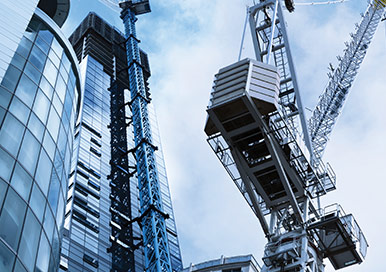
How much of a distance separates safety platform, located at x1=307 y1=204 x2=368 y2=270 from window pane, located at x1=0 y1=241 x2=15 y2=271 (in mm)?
25758

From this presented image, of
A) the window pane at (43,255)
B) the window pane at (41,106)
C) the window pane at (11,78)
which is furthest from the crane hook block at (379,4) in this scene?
the window pane at (43,255)

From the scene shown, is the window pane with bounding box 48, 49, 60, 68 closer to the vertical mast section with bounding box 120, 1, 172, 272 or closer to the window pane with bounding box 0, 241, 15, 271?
the window pane with bounding box 0, 241, 15, 271

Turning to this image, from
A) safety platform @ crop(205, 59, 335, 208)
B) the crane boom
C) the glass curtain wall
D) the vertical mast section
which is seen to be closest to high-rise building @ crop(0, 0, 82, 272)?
safety platform @ crop(205, 59, 335, 208)

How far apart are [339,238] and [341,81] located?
4149cm

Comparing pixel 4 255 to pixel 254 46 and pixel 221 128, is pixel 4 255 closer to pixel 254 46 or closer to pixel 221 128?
pixel 221 128

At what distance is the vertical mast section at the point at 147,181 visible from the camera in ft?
244

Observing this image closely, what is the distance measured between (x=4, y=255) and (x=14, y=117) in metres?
8.43

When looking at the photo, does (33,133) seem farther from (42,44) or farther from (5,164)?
(42,44)

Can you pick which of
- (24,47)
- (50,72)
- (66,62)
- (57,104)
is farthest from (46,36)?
(57,104)

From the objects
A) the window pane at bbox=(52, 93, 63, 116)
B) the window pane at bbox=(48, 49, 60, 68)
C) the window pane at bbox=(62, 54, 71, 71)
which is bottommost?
the window pane at bbox=(52, 93, 63, 116)

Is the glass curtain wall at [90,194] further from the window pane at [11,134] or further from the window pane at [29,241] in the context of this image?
the window pane at [29,241]

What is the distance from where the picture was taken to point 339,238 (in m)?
51.4

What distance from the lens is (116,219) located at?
93.0 m

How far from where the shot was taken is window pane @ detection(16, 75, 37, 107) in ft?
124
